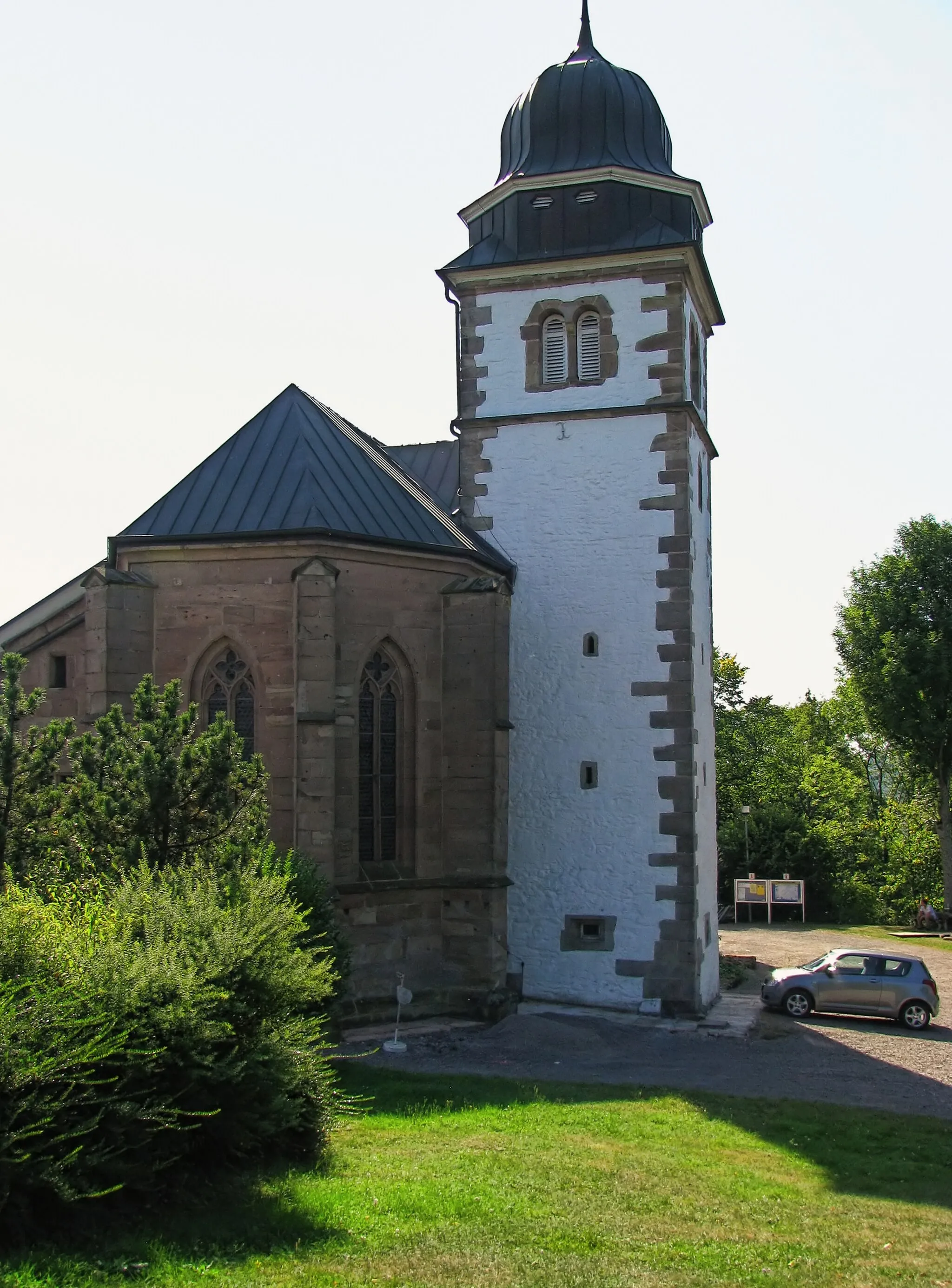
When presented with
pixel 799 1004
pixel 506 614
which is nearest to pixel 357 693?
pixel 506 614

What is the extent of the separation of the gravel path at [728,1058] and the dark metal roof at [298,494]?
23.6 feet

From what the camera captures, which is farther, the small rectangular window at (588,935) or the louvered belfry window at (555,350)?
the louvered belfry window at (555,350)

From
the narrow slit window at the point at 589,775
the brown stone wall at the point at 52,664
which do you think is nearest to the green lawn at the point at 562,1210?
the narrow slit window at the point at 589,775

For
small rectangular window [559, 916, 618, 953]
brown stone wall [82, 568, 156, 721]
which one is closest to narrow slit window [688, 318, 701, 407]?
small rectangular window [559, 916, 618, 953]

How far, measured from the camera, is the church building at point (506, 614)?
1867 centimetres

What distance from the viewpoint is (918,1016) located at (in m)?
20.4

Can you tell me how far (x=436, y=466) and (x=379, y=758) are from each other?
23.2 feet

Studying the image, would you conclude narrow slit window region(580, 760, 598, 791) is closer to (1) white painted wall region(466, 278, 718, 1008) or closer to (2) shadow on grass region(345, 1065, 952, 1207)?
(1) white painted wall region(466, 278, 718, 1008)

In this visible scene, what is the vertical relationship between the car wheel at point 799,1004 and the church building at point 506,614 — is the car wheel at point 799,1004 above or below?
below

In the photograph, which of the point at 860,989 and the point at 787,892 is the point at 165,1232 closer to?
the point at 860,989

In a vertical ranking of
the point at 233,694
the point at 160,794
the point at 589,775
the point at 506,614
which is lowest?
the point at 160,794

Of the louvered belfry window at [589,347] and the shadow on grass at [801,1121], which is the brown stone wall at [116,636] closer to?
the shadow on grass at [801,1121]

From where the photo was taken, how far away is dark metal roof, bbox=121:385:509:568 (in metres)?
19.0

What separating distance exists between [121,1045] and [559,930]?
12878 mm
